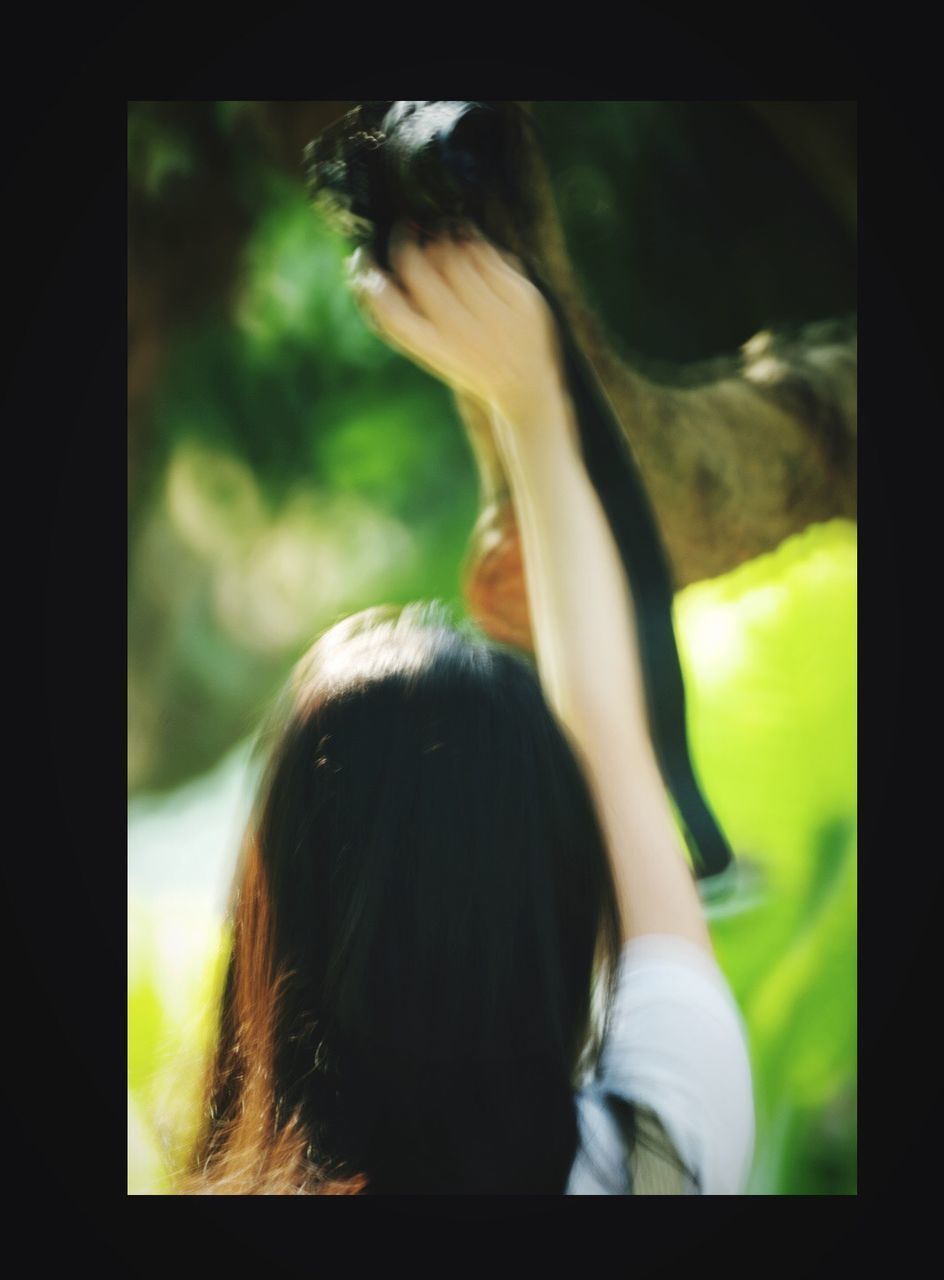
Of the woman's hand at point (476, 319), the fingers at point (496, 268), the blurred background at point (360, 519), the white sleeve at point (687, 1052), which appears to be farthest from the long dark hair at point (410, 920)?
the fingers at point (496, 268)

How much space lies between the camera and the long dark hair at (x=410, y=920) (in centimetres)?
119

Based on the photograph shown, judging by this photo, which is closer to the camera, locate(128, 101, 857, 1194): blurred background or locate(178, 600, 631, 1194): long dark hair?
locate(178, 600, 631, 1194): long dark hair

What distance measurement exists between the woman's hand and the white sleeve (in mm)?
751

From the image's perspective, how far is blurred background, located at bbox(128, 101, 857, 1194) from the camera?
1.42 meters

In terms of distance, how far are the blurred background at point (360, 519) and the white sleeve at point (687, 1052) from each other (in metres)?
0.07

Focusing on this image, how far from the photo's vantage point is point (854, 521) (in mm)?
1455

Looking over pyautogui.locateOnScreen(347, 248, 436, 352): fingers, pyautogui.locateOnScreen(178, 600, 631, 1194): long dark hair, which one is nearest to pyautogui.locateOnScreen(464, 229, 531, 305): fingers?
pyautogui.locateOnScreen(347, 248, 436, 352): fingers

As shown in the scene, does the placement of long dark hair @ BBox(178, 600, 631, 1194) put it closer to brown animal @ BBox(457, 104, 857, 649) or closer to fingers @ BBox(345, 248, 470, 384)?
brown animal @ BBox(457, 104, 857, 649)

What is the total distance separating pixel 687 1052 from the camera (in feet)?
4.30

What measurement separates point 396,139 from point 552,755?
0.85 m

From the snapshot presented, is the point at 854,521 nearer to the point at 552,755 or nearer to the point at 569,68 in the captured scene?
the point at 552,755

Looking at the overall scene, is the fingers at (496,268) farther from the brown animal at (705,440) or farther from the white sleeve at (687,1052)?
the white sleeve at (687,1052)

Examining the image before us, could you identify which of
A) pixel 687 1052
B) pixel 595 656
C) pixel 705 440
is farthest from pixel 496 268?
pixel 687 1052
